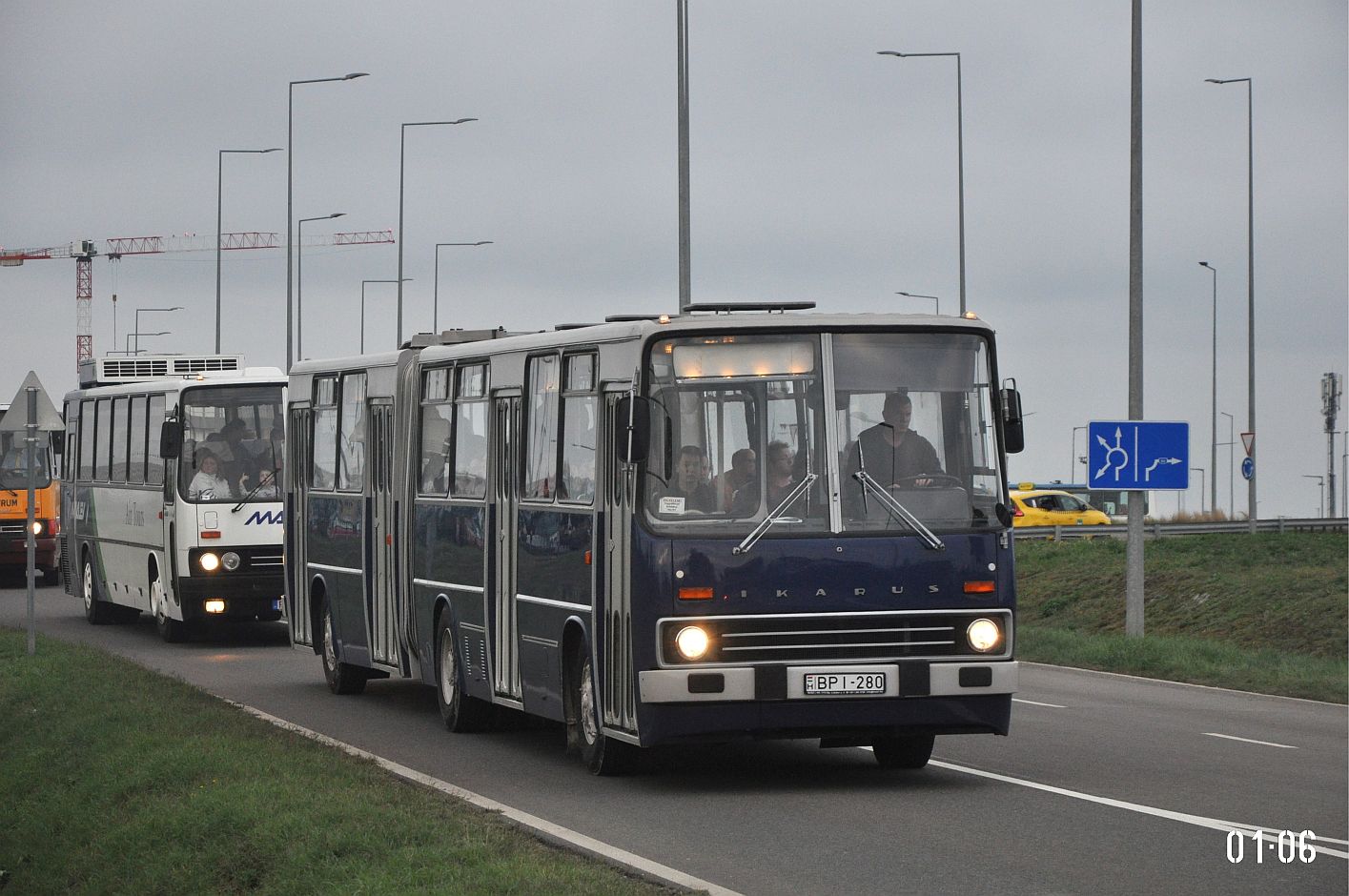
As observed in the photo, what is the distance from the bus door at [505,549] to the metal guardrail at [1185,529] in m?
33.4

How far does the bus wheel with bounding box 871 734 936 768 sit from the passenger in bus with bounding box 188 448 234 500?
14706 mm

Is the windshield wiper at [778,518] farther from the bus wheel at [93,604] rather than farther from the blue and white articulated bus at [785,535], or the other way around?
the bus wheel at [93,604]

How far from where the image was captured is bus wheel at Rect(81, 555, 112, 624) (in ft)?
108

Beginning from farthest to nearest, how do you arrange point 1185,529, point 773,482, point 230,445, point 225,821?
point 1185,529 < point 230,445 < point 773,482 < point 225,821

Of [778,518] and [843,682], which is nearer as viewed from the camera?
[843,682]

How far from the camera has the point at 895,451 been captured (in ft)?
45.6

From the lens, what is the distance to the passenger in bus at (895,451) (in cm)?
1388

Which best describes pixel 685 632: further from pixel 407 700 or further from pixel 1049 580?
pixel 1049 580

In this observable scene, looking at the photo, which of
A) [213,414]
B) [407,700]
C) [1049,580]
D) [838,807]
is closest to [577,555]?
[838,807]

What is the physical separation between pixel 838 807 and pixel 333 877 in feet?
11.8

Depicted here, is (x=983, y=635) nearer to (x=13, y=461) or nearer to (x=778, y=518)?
(x=778, y=518)

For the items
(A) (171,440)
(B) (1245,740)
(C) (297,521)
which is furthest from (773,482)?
(A) (171,440)

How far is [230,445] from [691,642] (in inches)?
626
